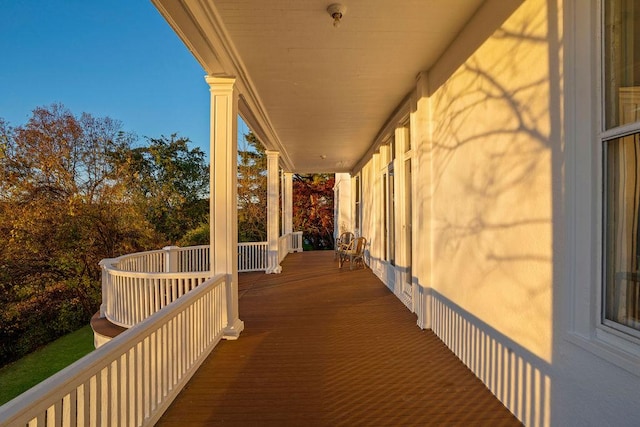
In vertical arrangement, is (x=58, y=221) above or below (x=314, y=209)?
below

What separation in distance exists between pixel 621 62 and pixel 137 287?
4.85 meters

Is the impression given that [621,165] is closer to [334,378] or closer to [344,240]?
[334,378]

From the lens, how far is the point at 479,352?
2.72 metres

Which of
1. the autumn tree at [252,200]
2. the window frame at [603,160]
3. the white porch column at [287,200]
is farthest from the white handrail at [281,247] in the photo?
the window frame at [603,160]

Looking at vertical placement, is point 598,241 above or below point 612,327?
above

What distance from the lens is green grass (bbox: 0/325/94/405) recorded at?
7098 mm

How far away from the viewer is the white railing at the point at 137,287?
3932mm

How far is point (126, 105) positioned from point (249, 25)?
1841cm

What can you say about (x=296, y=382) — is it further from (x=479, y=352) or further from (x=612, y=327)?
(x=612, y=327)

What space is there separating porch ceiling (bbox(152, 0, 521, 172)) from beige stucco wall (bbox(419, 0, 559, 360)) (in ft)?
1.13

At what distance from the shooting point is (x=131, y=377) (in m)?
1.99

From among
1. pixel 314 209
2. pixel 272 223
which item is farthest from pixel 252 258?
pixel 314 209

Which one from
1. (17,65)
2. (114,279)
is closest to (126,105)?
(17,65)

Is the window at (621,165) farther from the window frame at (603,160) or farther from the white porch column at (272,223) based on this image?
the white porch column at (272,223)
